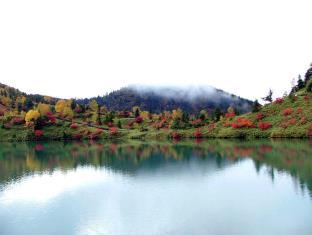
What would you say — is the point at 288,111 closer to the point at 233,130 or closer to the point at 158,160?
the point at 233,130

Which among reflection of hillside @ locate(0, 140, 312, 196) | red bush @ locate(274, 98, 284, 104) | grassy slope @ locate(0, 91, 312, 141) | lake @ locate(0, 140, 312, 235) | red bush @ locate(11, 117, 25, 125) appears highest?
red bush @ locate(274, 98, 284, 104)

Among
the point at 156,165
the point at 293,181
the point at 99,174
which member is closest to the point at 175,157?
the point at 156,165

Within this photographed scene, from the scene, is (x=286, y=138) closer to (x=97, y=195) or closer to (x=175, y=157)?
(x=175, y=157)

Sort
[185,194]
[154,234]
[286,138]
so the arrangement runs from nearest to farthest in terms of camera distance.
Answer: [154,234]
[185,194]
[286,138]

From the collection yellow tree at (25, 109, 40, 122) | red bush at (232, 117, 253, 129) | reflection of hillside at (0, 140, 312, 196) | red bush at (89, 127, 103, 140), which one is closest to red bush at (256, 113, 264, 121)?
red bush at (232, 117, 253, 129)

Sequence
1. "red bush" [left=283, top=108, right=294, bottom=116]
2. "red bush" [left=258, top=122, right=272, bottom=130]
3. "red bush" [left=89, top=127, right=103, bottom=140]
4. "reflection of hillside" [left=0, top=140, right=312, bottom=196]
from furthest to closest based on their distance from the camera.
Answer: "red bush" [left=89, top=127, right=103, bottom=140] < "red bush" [left=283, top=108, right=294, bottom=116] < "red bush" [left=258, top=122, right=272, bottom=130] < "reflection of hillside" [left=0, top=140, right=312, bottom=196]

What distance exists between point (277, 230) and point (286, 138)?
343ft

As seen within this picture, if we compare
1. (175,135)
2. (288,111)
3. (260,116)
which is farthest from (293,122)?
(175,135)

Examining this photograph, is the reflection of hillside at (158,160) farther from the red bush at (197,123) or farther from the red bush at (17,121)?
the red bush at (17,121)

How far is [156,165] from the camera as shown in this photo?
83.4 meters

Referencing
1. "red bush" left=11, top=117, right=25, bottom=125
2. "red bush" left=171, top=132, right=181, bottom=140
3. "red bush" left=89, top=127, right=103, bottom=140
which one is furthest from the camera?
"red bush" left=11, top=117, right=25, bottom=125

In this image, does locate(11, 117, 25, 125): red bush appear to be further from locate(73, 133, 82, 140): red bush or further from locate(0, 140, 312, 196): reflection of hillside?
locate(0, 140, 312, 196): reflection of hillside

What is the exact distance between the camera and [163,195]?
52250 millimetres

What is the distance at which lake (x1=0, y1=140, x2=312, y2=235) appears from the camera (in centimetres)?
3844
